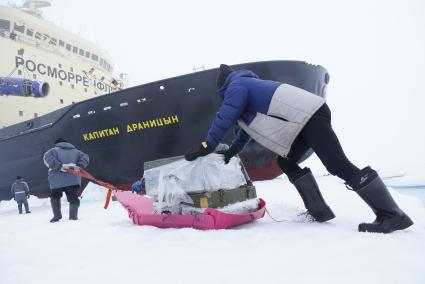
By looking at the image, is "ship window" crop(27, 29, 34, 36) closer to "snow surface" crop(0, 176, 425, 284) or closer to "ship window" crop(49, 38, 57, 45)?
"ship window" crop(49, 38, 57, 45)

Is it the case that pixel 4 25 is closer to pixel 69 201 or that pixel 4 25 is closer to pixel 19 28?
pixel 19 28

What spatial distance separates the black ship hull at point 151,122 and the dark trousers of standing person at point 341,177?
4286 millimetres

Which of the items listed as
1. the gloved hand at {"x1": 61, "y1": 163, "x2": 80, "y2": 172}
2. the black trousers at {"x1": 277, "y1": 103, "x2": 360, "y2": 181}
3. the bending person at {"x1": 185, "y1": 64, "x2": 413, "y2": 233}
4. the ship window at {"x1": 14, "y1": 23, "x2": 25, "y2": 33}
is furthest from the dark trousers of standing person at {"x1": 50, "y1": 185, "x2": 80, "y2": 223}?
the ship window at {"x1": 14, "y1": 23, "x2": 25, "y2": 33}

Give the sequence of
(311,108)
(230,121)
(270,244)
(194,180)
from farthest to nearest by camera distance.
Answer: (194,180)
(230,121)
(311,108)
(270,244)

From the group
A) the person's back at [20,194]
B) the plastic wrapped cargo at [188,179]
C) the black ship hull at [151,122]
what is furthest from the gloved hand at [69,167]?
the person's back at [20,194]

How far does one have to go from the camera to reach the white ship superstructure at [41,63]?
35.3 feet

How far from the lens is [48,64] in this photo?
11703mm

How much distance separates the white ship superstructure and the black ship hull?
3.21 meters

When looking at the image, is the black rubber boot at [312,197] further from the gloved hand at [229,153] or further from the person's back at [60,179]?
the person's back at [60,179]

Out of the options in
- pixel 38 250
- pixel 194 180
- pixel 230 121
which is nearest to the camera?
pixel 38 250

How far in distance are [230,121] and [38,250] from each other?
164cm

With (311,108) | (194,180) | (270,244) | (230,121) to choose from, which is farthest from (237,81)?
(270,244)

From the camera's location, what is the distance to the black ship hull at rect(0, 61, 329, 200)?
670cm

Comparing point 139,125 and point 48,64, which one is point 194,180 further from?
point 48,64
